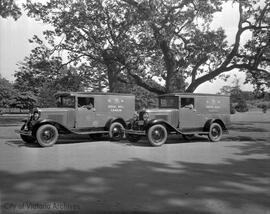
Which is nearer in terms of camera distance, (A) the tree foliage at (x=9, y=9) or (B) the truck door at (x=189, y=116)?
(B) the truck door at (x=189, y=116)

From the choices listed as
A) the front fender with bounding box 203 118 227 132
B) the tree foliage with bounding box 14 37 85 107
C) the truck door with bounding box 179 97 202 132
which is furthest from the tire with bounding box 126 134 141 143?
the tree foliage with bounding box 14 37 85 107

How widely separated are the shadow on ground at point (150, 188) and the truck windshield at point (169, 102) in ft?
20.1

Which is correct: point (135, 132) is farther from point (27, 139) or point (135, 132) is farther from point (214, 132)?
point (27, 139)

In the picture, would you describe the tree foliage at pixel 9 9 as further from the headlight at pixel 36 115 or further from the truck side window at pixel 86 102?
the headlight at pixel 36 115

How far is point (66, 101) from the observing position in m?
15.3

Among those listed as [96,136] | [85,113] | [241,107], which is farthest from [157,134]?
[241,107]

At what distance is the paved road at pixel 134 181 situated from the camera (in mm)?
5586

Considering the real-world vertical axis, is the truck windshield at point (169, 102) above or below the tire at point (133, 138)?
above

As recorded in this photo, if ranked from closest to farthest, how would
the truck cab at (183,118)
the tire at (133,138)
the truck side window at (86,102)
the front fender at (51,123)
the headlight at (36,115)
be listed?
the front fender at (51,123), the headlight at (36,115), the truck cab at (183,118), the truck side window at (86,102), the tire at (133,138)

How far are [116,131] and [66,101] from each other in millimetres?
2446

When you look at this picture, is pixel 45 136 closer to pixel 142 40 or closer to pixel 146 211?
pixel 146 211

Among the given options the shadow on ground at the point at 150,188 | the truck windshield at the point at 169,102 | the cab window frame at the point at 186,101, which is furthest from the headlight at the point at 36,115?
the cab window frame at the point at 186,101

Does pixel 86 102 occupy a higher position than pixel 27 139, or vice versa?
pixel 86 102

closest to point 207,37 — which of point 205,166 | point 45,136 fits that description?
point 45,136
